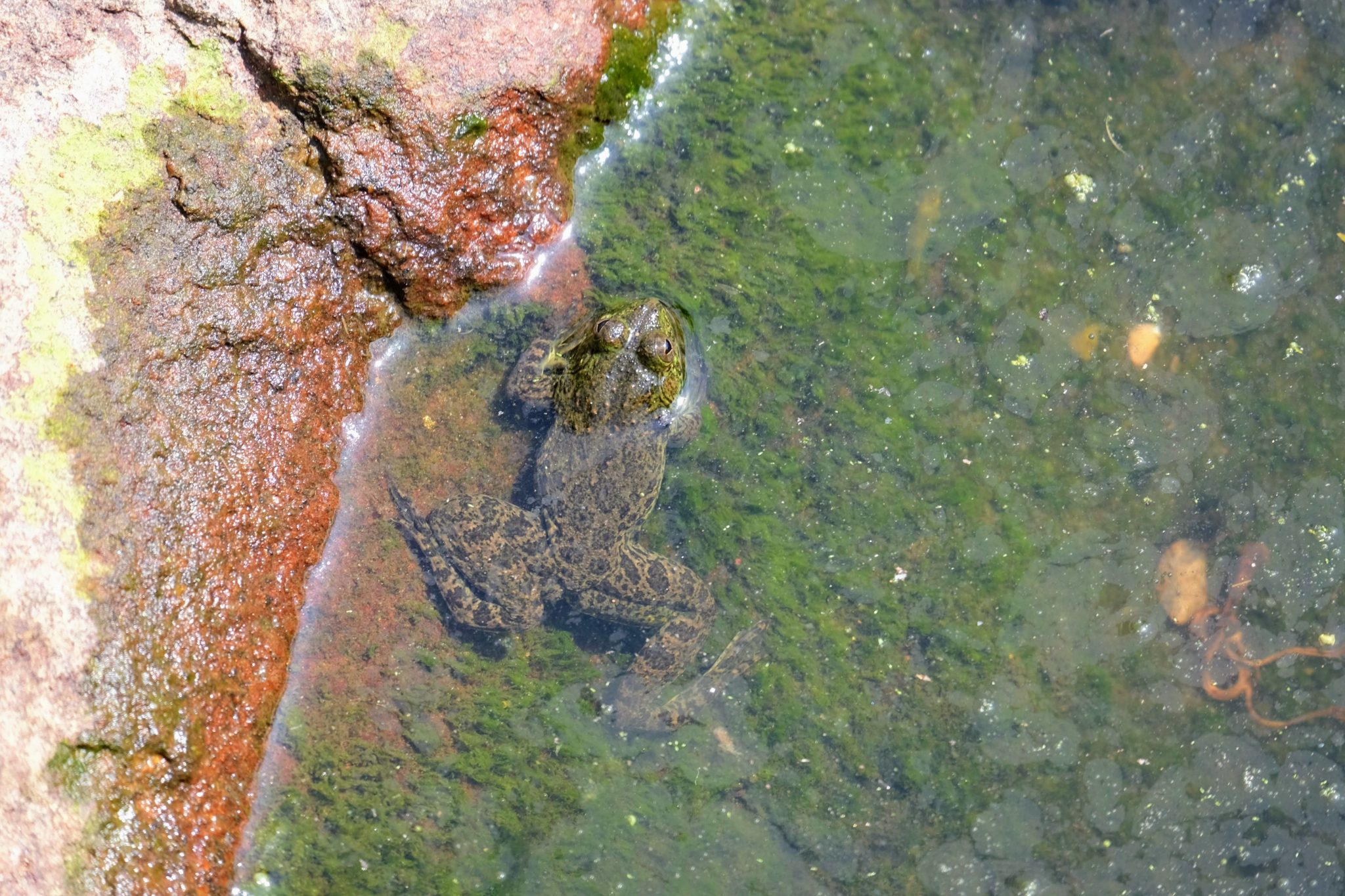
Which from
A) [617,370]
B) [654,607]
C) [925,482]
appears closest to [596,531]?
[654,607]

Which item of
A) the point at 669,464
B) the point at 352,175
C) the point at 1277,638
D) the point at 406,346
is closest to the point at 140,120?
the point at 352,175

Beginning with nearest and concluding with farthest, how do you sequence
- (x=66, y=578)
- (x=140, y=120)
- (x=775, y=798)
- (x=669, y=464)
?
(x=66, y=578)
(x=140, y=120)
(x=775, y=798)
(x=669, y=464)

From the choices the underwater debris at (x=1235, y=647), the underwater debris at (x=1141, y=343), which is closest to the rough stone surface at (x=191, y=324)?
the underwater debris at (x=1141, y=343)

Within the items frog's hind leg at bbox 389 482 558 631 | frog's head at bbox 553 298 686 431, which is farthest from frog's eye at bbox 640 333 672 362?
frog's hind leg at bbox 389 482 558 631

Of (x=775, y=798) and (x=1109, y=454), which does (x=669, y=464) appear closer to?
(x=775, y=798)

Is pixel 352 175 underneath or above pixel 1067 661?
above
